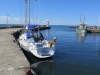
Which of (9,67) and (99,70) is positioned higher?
(9,67)

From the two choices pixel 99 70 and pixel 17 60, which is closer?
pixel 17 60

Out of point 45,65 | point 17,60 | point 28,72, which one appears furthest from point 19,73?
point 45,65

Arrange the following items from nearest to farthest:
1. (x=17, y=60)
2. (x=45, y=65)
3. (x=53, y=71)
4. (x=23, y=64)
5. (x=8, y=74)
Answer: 1. (x=8, y=74)
2. (x=23, y=64)
3. (x=17, y=60)
4. (x=53, y=71)
5. (x=45, y=65)

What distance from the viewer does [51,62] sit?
52.3 ft

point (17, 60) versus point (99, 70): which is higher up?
point (17, 60)

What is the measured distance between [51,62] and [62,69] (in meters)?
2.37

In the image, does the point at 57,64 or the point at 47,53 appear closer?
the point at 57,64

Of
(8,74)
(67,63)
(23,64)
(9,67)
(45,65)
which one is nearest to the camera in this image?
(8,74)

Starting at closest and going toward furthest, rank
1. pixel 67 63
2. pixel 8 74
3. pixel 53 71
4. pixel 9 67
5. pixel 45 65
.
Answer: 1. pixel 8 74
2. pixel 9 67
3. pixel 53 71
4. pixel 45 65
5. pixel 67 63

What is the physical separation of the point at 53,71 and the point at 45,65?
5.82 feet

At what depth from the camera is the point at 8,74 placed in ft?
29.3

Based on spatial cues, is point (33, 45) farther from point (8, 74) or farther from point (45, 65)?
point (8, 74)

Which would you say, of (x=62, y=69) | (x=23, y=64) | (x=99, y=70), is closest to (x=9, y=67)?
(x=23, y=64)

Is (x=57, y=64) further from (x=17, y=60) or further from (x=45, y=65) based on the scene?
(x=17, y=60)
